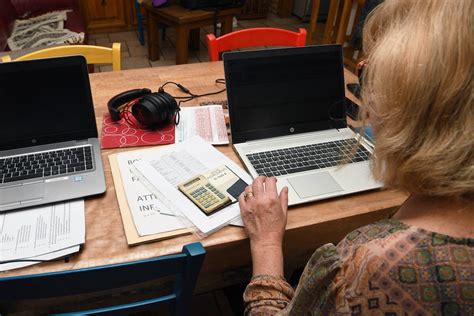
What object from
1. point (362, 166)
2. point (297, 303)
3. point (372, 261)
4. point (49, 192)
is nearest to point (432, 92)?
point (372, 261)

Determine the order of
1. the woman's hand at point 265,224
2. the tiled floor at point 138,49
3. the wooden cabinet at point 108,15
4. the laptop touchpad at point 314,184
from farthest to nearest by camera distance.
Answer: the wooden cabinet at point 108,15 < the tiled floor at point 138,49 < the laptop touchpad at point 314,184 < the woman's hand at point 265,224

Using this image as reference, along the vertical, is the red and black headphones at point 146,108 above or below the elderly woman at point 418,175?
below

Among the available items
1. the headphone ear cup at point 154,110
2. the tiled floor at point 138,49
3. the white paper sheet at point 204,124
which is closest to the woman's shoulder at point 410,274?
the white paper sheet at point 204,124

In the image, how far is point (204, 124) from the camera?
116cm

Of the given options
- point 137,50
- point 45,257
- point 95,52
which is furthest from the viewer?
point 137,50

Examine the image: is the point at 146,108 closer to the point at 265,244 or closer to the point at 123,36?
the point at 265,244

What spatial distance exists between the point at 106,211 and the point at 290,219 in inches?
16.3

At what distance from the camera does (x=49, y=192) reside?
2.78ft

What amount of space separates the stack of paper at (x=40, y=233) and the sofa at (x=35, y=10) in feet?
7.69

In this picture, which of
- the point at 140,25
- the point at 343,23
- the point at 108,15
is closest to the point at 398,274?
the point at 343,23

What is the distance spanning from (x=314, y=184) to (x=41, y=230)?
2.03ft

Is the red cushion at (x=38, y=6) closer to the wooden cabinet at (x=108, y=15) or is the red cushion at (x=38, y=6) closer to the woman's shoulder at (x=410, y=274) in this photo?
the wooden cabinet at (x=108, y=15)

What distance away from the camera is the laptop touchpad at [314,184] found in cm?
92

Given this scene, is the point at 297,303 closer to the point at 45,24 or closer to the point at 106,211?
the point at 106,211
